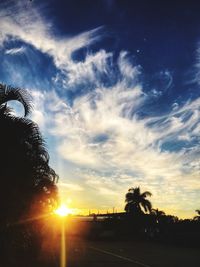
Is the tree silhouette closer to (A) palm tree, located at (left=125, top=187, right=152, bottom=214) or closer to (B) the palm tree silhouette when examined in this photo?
(B) the palm tree silhouette

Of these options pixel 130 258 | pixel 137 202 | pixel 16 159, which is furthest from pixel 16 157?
pixel 137 202

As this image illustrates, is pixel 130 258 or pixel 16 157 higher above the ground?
pixel 16 157

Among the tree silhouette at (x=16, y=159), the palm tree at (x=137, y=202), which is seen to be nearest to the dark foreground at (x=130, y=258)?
the tree silhouette at (x=16, y=159)

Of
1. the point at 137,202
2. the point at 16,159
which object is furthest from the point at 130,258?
the point at 137,202

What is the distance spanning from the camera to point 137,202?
71750mm

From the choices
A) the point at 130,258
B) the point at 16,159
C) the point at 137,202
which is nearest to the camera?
the point at 16,159

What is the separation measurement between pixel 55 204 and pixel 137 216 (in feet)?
168

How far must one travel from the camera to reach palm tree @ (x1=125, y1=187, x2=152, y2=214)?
2800 inches

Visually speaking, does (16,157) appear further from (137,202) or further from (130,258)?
(137,202)

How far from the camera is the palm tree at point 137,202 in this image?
71.1m

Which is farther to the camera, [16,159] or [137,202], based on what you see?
[137,202]

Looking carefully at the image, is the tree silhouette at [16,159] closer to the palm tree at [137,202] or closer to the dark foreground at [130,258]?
the dark foreground at [130,258]

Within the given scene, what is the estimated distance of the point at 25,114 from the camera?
1030 cm

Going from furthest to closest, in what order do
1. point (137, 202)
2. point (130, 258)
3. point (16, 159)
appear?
point (137, 202) < point (130, 258) < point (16, 159)
